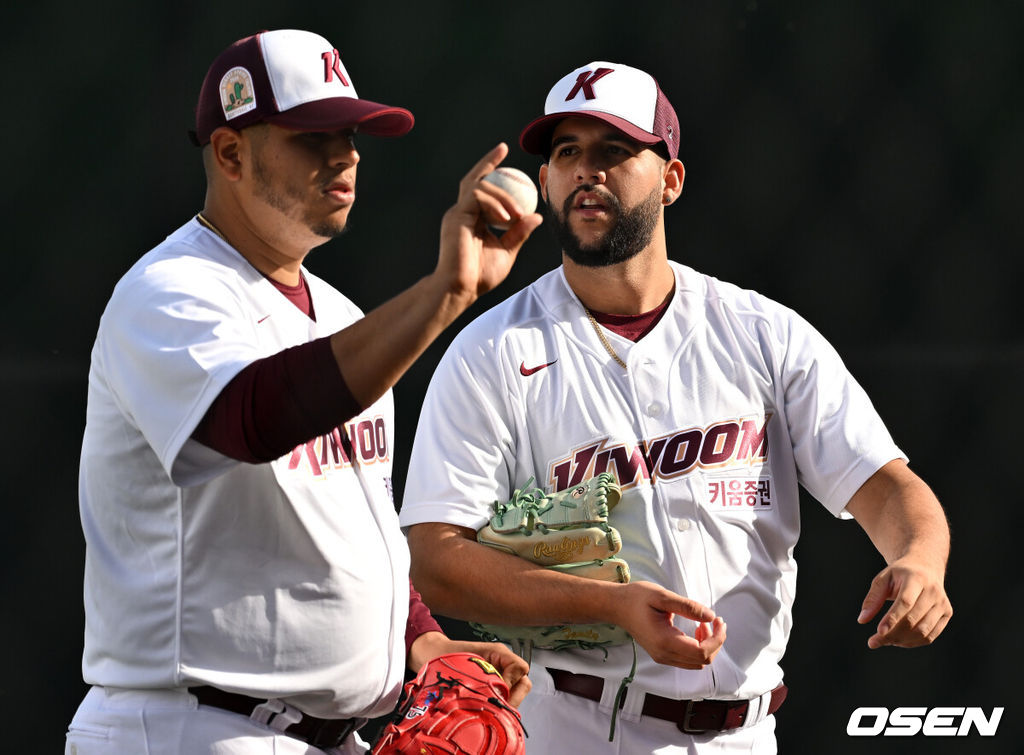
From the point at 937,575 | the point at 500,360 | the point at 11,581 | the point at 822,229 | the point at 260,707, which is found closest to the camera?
the point at 260,707

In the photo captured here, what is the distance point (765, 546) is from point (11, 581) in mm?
Answer: 1132

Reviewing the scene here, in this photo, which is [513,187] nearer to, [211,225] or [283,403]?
[283,403]

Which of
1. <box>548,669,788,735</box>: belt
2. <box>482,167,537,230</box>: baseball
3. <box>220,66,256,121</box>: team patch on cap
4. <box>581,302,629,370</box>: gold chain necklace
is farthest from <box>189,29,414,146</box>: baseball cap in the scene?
<box>548,669,788,735</box>: belt

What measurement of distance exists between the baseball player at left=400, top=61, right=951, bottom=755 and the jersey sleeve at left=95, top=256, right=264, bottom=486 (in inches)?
22.3

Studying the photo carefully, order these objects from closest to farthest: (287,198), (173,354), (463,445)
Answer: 1. (173,354)
2. (287,198)
3. (463,445)

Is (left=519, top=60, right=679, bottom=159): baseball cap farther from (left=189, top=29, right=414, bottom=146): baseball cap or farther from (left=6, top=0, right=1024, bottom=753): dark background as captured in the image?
(left=189, top=29, right=414, bottom=146): baseball cap

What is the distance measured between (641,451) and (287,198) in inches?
25.6

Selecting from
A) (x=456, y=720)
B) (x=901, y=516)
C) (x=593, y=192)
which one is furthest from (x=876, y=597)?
(x=593, y=192)

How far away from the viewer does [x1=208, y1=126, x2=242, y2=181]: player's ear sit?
156 centimetres

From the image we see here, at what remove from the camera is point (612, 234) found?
78.5 inches

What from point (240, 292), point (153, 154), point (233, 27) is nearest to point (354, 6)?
point (233, 27)

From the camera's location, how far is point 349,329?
120 cm

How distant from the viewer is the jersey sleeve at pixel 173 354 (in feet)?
4.15

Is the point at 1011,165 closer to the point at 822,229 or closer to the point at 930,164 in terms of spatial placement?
the point at 930,164
